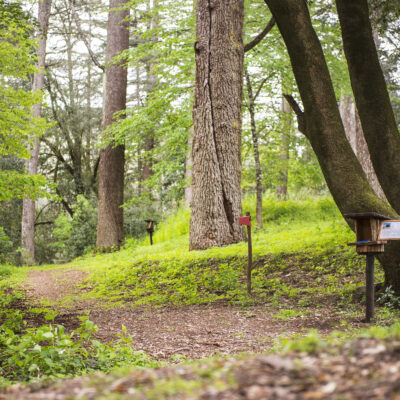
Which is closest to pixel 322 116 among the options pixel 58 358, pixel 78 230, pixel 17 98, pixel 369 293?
pixel 369 293

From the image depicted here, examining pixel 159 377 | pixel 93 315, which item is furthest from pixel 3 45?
pixel 159 377

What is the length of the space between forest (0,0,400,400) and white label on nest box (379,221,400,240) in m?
0.03

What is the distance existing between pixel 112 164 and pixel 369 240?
42.7ft

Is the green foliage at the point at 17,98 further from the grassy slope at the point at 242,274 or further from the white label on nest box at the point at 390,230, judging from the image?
the white label on nest box at the point at 390,230

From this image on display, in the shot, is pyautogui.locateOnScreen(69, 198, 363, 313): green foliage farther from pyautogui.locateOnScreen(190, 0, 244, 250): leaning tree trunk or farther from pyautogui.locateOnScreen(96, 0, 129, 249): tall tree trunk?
pyautogui.locateOnScreen(96, 0, 129, 249): tall tree trunk

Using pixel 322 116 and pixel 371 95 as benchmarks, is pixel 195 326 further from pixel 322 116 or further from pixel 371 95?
pixel 371 95

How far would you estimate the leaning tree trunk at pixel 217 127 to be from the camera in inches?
390

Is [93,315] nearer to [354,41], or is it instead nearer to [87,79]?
[354,41]

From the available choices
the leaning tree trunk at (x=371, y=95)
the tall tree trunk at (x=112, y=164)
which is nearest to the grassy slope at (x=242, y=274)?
the leaning tree trunk at (x=371, y=95)

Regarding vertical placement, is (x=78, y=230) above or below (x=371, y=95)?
below

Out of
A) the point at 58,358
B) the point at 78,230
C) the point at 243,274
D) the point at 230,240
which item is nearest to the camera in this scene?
the point at 58,358

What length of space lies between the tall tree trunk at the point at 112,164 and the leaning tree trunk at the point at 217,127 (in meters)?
7.26

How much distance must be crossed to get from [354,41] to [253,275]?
4.16 metres

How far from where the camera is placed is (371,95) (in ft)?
19.6
